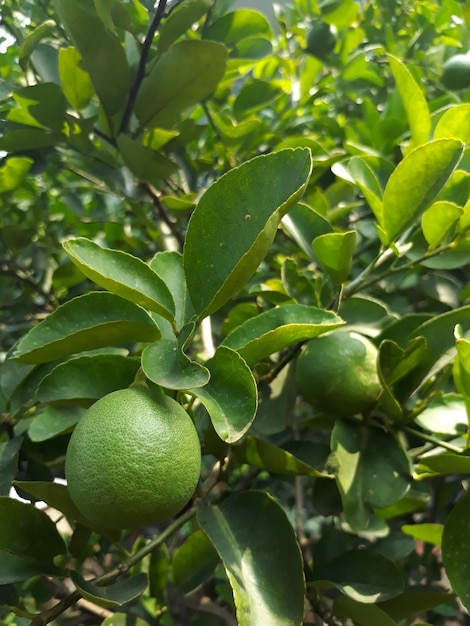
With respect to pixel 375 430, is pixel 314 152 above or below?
above

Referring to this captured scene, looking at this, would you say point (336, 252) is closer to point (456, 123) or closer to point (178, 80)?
point (456, 123)

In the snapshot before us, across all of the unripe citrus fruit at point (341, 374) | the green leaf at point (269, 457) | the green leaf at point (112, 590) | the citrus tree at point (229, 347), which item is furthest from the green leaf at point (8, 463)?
the unripe citrus fruit at point (341, 374)

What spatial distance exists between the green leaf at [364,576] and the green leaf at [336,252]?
15.4 inches

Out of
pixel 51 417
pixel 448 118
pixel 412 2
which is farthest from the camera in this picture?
pixel 412 2

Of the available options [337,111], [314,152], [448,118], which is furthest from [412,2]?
[448,118]

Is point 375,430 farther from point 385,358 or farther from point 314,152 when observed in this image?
point 314,152

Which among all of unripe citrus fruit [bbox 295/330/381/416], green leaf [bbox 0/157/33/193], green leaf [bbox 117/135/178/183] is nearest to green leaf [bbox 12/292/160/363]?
unripe citrus fruit [bbox 295/330/381/416]

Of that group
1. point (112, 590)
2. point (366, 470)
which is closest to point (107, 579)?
point (112, 590)

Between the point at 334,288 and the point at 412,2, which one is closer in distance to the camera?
the point at 334,288

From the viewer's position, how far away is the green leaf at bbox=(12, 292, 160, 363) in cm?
57

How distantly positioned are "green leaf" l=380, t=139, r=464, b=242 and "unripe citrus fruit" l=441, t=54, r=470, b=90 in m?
0.59

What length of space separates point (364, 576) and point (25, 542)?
0.45m

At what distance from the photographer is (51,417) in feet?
2.23

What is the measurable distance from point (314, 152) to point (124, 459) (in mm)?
683
